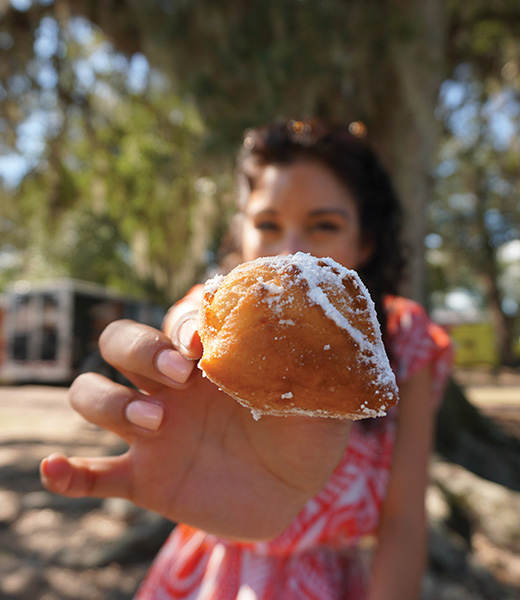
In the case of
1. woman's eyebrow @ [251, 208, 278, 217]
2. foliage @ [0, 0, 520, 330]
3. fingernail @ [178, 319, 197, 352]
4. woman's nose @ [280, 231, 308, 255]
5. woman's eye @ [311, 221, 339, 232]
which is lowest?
fingernail @ [178, 319, 197, 352]

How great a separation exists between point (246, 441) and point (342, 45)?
3932 mm

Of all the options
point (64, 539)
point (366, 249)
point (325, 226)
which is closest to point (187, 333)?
point (325, 226)

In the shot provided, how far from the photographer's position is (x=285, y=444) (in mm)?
808

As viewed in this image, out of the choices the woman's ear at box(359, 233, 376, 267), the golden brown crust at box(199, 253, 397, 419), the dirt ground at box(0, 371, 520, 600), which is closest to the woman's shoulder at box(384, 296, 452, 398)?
the woman's ear at box(359, 233, 376, 267)

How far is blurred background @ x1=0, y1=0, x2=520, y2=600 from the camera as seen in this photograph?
11.2 feet

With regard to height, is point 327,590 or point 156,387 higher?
point 156,387

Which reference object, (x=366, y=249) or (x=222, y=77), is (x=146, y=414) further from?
(x=222, y=77)

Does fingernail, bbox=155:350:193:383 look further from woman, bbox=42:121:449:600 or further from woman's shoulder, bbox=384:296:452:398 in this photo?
woman's shoulder, bbox=384:296:452:398

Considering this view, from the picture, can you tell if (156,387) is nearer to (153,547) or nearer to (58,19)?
(153,547)

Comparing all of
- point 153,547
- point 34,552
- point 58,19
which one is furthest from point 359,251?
point 58,19

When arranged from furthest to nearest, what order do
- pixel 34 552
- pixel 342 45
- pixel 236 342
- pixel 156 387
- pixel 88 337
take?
1. pixel 88 337
2. pixel 342 45
3. pixel 34 552
4. pixel 156 387
5. pixel 236 342

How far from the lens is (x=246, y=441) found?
863 mm

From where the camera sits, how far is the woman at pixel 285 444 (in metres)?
0.82

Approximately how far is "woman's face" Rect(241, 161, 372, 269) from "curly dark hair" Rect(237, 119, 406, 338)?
61 mm
